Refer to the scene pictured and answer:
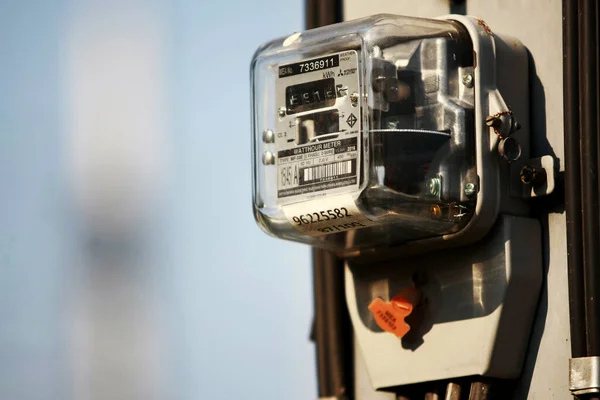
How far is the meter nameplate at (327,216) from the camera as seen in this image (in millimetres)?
1424

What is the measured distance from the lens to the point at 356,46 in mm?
1482

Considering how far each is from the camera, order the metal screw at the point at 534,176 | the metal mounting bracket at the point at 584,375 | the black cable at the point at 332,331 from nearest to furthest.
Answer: the metal mounting bracket at the point at 584,375 < the metal screw at the point at 534,176 < the black cable at the point at 332,331

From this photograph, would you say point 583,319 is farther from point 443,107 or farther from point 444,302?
point 443,107

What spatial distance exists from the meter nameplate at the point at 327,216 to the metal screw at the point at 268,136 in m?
0.11

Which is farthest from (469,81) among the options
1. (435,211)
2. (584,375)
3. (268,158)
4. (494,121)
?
(584,375)

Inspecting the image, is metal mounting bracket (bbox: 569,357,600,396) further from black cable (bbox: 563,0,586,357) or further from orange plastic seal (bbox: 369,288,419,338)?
orange plastic seal (bbox: 369,288,419,338)

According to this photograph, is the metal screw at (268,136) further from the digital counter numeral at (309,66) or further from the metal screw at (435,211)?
the metal screw at (435,211)

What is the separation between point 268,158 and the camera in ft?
5.11

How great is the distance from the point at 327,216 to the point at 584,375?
13.6 inches

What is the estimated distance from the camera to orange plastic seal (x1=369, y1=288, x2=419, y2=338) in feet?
5.07

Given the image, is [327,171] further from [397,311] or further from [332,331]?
[332,331]

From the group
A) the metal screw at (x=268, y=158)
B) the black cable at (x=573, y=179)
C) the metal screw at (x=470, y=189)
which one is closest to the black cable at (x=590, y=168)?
the black cable at (x=573, y=179)

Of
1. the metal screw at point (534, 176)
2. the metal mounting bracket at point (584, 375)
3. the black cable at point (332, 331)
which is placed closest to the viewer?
the metal mounting bracket at point (584, 375)

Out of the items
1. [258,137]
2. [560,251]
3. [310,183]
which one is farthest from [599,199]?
[258,137]
